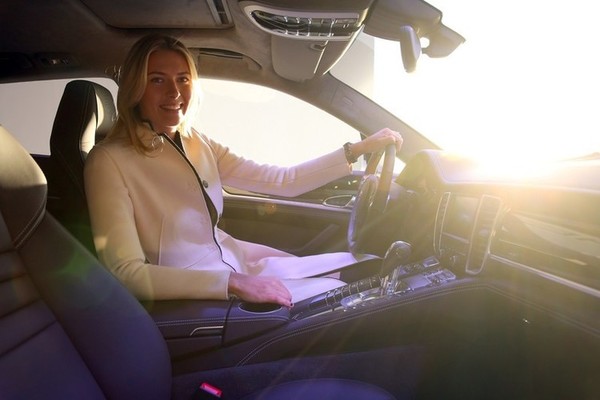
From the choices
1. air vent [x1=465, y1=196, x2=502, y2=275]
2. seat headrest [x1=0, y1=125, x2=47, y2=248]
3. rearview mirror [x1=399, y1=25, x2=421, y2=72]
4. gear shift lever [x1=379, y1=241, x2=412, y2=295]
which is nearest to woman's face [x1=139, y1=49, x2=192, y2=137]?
seat headrest [x1=0, y1=125, x2=47, y2=248]

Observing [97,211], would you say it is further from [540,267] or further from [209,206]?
[540,267]

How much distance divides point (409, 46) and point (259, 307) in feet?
3.32

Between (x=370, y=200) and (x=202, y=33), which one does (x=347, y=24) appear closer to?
(x=370, y=200)

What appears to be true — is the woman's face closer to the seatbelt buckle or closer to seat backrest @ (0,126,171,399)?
seat backrest @ (0,126,171,399)

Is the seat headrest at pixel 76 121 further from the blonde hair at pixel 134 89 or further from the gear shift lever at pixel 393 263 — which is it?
the gear shift lever at pixel 393 263

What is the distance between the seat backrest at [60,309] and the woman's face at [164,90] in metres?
0.56

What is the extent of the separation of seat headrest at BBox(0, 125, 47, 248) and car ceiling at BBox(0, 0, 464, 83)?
3.19 feet

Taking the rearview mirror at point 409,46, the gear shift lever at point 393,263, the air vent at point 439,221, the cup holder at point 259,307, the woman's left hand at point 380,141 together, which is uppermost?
the rearview mirror at point 409,46

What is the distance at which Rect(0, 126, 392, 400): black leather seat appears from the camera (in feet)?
2.80

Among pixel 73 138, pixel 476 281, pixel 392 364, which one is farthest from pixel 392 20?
pixel 73 138

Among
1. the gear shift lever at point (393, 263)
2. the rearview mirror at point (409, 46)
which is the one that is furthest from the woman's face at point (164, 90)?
the gear shift lever at point (393, 263)

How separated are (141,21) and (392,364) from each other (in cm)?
189

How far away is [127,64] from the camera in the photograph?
145 cm

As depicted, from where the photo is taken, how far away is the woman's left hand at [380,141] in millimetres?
1579
